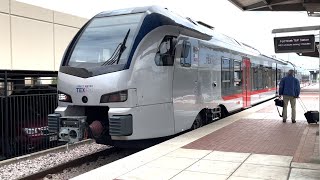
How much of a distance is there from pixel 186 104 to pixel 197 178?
3.93 metres

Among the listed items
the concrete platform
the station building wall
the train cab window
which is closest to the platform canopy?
the train cab window

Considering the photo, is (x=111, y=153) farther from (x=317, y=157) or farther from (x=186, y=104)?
(x=317, y=157)

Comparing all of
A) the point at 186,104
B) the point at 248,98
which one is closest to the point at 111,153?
the point at 186,104

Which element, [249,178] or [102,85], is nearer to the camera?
[249,178]

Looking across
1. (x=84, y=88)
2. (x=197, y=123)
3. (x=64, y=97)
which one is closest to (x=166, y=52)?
(x=84, y=88)

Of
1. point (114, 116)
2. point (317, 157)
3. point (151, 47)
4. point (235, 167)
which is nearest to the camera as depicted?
point (235, 167)

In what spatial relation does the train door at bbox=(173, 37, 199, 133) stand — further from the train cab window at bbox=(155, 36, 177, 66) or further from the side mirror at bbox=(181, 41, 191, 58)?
the train cab window at bbox=(155, 36, 177, 66)

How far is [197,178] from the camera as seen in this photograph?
5.79 m

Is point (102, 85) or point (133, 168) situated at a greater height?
point (102, 85)

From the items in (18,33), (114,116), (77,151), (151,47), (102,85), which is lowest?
(77,151)

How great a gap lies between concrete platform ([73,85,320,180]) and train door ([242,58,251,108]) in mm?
5879

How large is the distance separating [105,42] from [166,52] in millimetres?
1313

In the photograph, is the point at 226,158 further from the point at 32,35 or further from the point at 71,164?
the point at 32,35

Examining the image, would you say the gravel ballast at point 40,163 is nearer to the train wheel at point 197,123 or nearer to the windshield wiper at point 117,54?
the train wheel at point 197,123
